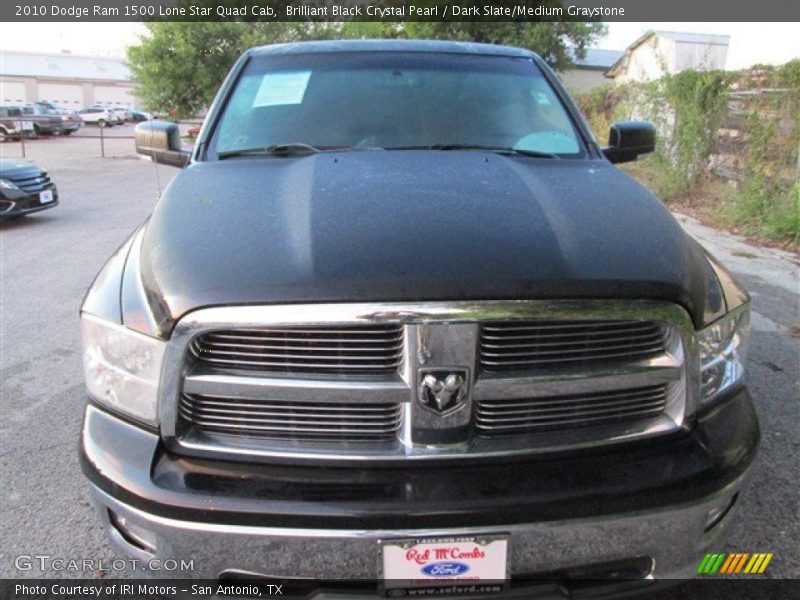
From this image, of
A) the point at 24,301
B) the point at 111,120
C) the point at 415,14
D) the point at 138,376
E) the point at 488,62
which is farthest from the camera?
the point at 111,120

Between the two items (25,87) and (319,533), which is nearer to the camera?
(319,533)

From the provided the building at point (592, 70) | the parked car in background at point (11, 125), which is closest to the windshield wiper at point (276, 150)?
the parked car in background at point (11, 125)

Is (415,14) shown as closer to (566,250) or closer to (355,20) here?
(355,20)

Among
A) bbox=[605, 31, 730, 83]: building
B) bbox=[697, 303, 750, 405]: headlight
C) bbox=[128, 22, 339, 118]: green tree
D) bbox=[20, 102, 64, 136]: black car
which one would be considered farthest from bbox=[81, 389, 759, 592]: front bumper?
bbox=[20, 102, 64, 136]: black car

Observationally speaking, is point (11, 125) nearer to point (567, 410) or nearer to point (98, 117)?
point (98, 117)

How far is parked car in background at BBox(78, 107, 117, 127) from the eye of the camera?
5216cm

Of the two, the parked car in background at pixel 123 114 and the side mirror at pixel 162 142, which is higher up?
the side mirror at pixel 162 142

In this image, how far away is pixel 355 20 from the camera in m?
29.7

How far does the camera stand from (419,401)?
5.33 ft

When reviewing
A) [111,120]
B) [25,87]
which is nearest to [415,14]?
[111,120]

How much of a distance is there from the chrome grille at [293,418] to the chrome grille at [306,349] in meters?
0.10

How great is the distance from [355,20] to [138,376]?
30821 millimetres

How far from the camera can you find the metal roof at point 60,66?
5662 cm

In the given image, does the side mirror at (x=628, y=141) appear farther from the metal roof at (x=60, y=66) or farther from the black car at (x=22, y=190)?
the metal roof at (x=60, y=66)
